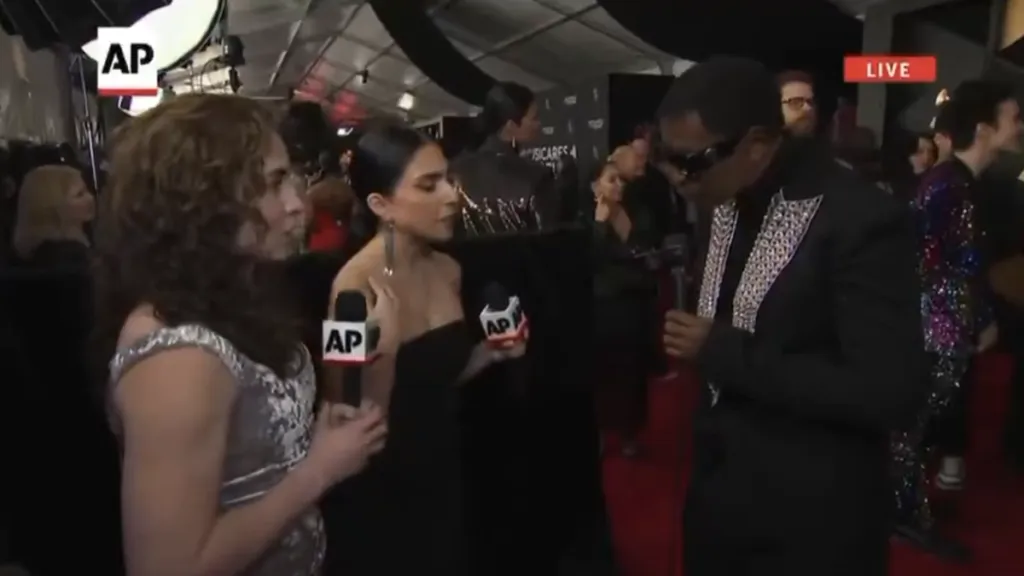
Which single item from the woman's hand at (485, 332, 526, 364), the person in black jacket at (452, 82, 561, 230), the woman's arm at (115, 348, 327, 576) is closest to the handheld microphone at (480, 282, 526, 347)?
the woman's hand at (485, 332, 526, 364)

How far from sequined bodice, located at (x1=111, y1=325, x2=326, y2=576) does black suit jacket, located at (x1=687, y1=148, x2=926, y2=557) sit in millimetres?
658

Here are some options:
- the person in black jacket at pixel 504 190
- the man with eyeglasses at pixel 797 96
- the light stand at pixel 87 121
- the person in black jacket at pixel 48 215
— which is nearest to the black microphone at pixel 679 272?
the person in black jacket at pixel 504 190

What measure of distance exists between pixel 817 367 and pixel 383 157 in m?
0.90

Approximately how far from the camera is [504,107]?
140 inches

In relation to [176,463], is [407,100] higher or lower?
higher

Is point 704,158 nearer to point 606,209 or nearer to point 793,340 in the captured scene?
point 793,340

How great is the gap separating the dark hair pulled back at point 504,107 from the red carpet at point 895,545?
1.17 m

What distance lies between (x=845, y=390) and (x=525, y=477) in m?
1.20

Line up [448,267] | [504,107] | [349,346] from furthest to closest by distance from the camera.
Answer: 1. [504,107]
2. [448,267]
3. [349,346]

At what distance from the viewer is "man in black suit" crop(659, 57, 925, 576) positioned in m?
1.35

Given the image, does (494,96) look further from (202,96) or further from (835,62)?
(835,62)

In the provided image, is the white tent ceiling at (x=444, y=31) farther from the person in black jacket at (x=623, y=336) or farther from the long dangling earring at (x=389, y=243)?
the long dangling earring at (x=389, y=243)

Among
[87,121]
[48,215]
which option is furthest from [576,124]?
[48,215]

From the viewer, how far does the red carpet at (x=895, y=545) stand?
3.03 meters
